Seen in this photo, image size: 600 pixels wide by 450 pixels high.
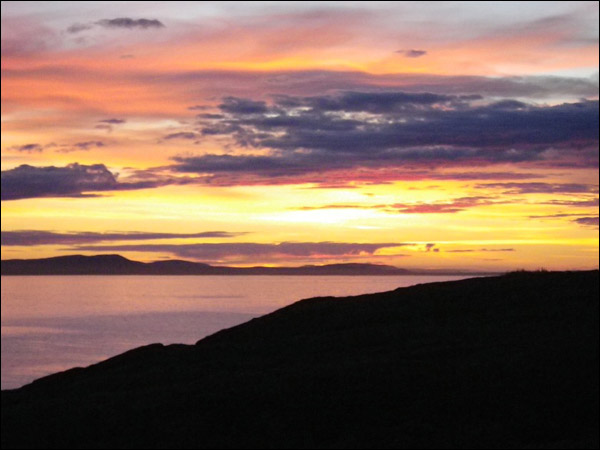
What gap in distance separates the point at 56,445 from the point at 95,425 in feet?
5.51

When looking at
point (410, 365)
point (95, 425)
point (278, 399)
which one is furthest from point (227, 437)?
point (410, 365)

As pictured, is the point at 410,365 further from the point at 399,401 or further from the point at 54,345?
the point at 54,345

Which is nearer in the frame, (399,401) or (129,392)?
(399,401)

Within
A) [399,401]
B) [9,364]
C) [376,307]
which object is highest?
[376,307]

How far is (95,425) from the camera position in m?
34.1

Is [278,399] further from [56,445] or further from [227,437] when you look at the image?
[56,445]

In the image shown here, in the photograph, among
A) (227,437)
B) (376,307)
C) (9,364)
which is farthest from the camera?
(9,364)

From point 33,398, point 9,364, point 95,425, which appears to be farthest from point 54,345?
point 95,425

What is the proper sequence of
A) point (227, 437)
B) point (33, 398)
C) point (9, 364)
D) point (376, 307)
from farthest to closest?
point (9, 364), point (376, 307), point (33, 398), point (227, 437)

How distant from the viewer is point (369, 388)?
3438cm

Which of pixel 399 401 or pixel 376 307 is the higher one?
pixel 376 307

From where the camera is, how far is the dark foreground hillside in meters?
31.6

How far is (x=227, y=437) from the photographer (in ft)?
106

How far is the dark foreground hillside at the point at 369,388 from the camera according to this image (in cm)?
3156
